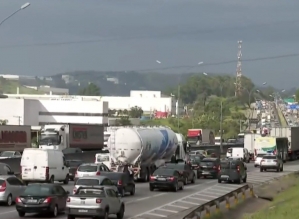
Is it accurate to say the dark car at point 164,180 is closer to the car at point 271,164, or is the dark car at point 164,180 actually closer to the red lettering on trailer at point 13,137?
the car at point 271,164

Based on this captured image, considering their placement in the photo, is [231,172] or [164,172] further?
[231,172]

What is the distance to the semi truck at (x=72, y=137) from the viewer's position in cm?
6838

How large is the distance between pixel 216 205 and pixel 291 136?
205ft

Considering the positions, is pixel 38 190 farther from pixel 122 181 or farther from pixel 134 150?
pixel 134 150

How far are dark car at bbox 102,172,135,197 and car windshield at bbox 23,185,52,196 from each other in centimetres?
887

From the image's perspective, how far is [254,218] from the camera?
862 inches

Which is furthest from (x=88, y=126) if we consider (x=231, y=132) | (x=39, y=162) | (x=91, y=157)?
(x=231, y=132)

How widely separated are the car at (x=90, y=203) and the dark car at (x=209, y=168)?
102 ft

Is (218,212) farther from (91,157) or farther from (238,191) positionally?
(91,157)

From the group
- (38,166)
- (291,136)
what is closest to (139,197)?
(38,166)

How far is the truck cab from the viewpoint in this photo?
223 ft

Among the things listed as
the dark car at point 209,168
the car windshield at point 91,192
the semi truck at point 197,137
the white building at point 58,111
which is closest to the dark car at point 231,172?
the dark car at point 209,168

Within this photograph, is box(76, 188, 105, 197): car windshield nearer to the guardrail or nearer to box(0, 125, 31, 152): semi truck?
the guardrail

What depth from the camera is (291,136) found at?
89.3 m
